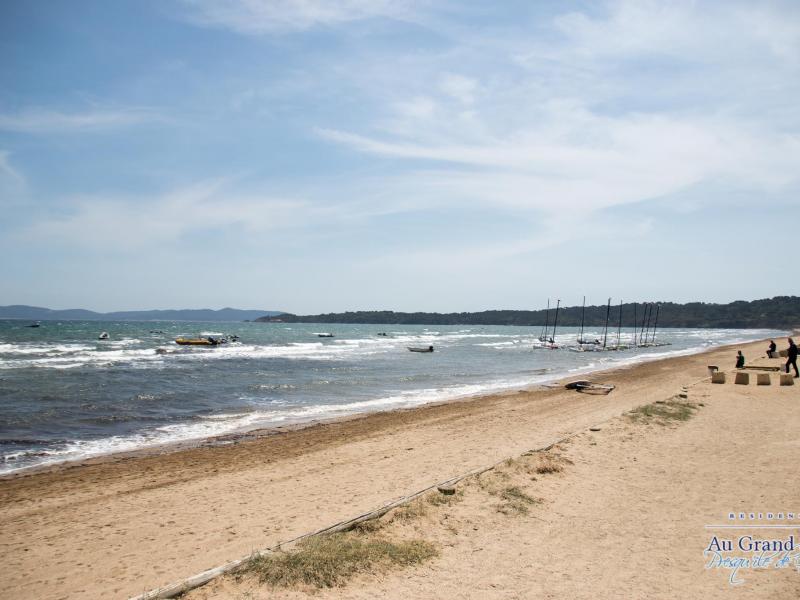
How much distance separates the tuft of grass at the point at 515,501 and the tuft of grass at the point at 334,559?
165 centimetres

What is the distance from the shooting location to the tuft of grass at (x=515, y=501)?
296 inches

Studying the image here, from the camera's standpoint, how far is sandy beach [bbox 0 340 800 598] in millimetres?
5727

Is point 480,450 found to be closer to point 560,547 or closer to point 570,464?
point 570,464

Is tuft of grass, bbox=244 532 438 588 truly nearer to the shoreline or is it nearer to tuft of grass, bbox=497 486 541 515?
tuft of grass, bbox=497 486 541 515

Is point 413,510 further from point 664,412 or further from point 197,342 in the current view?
point 197,342

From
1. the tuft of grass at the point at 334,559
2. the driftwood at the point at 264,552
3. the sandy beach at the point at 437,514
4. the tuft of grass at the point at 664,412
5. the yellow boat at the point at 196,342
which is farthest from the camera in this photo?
the yellow boat at the point at 196,342

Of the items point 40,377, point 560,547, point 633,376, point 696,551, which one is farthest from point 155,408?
point 633,376

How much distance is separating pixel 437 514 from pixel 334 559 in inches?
76.2

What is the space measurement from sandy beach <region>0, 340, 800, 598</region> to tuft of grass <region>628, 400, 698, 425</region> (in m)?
0.36

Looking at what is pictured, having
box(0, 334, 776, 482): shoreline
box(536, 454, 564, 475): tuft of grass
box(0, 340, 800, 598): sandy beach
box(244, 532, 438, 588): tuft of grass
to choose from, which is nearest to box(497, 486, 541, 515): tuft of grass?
box(0, 340, 800, 598): sandy beach

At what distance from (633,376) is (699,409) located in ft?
51.0

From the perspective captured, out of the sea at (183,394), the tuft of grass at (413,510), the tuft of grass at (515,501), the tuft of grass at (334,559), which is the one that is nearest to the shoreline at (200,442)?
the sea at (183,394)

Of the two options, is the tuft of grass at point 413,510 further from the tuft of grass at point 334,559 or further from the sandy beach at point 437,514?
the tuft of grass at point 334,559

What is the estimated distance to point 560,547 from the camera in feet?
21.2
